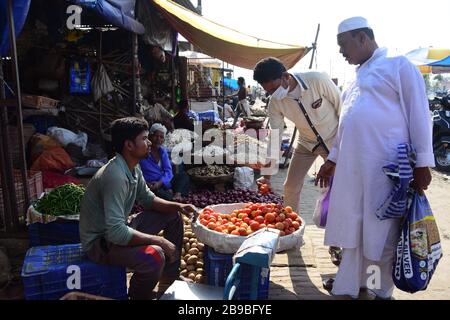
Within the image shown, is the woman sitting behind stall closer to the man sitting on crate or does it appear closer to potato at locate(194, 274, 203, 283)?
potato at locate(194, 274, 203, 283)

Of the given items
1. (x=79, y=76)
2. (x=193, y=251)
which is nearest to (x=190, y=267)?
(x=193, y=251)

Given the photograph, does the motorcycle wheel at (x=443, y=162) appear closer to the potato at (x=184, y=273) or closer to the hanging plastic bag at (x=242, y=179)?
the hanging plastic bag at (x=242, y=179)

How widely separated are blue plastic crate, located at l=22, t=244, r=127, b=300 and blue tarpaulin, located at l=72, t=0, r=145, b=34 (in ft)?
12.5

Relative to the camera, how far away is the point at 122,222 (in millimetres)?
2502

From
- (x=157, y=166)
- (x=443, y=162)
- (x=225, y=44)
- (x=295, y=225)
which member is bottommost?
(x=443, y=162)

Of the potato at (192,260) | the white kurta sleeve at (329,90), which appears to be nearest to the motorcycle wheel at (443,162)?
the white kurta sleeve at (329,90)

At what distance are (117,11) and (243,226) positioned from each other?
4.46 metres

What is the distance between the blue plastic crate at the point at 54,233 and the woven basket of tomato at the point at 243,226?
1.10 metres

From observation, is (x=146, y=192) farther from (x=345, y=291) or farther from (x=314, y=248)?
(x=314, y=248)

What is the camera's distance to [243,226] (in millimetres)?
3092

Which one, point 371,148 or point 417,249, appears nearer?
point 417,249

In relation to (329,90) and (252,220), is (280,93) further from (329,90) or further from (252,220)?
(252,220)

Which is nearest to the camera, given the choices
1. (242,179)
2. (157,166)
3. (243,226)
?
(243,226)

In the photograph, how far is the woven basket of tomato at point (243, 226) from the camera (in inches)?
114
